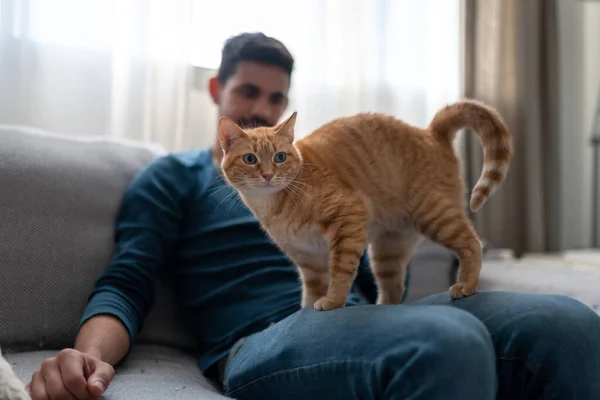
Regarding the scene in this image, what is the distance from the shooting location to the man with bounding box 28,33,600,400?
82cm

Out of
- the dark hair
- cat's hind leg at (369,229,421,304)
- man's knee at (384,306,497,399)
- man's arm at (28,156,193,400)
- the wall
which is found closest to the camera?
man's knee at (384,306,497,399)

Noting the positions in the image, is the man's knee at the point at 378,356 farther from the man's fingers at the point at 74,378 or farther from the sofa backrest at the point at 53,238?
the sofa backrest at the point at 53,238

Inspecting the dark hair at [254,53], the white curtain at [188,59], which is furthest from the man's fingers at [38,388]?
the white curtain at [188,59]

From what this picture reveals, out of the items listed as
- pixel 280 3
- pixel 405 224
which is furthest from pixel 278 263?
pixel 280 3

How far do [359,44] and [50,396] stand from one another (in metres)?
1.68

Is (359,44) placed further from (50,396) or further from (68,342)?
(50,396)

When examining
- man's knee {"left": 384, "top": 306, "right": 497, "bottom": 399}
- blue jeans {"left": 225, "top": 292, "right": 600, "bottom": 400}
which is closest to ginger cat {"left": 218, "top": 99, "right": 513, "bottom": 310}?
blue jeans {"left": 225, "top": 292, "right": 600, "bottom": 400}

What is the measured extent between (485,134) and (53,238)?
36.7 inches

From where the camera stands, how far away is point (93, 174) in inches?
53.2

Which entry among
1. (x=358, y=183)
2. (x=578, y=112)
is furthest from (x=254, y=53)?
(x=578, y=112)

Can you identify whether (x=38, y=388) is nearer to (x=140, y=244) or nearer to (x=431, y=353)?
(x=140, y=244)

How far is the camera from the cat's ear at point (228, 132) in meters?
1.09

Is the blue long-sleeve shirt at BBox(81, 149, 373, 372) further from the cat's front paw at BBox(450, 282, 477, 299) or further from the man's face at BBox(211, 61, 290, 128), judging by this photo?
the cat's front paw at BBox(450, 282, 477, 299)

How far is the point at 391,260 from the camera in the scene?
122cm
